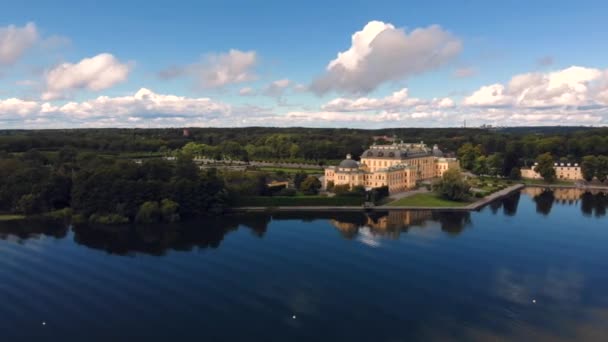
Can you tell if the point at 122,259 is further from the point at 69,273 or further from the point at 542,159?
the point at 542,159

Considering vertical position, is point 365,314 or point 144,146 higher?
point 144,146

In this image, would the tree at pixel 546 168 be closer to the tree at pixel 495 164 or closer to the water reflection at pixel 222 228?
the tree at pixel 495 164

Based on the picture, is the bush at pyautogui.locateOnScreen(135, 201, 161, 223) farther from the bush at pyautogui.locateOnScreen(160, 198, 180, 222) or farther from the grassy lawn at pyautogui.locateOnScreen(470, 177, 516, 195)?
the grassy lawn at pyautogui.locateOnScreen(470, 177, 516, 195)

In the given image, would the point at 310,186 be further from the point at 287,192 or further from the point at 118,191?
the point at 118,191

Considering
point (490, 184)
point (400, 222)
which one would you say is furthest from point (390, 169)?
point (490, 184)

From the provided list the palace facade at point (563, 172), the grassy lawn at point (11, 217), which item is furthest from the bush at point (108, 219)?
the palace facade at point (563, 172)

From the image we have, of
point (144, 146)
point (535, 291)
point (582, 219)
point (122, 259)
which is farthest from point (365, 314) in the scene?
point (144, 146)

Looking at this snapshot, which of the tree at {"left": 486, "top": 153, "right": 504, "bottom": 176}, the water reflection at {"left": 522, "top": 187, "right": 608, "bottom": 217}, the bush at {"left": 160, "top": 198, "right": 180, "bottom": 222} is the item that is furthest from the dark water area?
the tree at {"left": 486, "top": 153, "right": 504, "bottom": 176}
